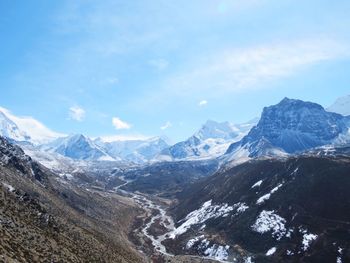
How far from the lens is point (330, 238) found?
128000 mm

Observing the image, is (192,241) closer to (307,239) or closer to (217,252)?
(217,252)

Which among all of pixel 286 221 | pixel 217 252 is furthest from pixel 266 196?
pixel 217 252

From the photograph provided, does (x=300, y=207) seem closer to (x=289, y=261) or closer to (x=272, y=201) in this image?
(x=272, y=201)

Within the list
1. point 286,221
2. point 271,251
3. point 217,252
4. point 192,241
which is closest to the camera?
point 271,251

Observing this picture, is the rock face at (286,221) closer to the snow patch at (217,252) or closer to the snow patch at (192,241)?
the snow patch at (192,241)

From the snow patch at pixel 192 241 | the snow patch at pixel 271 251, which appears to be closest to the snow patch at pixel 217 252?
the snow patch at pixel 192 241

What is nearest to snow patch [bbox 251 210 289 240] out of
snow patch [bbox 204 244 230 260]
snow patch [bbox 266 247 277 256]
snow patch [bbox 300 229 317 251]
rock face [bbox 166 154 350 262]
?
rock face [bbox 166 154 350 262]

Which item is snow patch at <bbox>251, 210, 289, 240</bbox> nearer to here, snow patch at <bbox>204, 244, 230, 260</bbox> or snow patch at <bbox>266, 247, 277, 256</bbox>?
snow patch at <bbox>266, 247, 277, 256</bbox>

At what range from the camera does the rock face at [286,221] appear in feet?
424

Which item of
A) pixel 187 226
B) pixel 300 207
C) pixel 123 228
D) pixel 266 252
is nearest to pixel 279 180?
pixel 300 207

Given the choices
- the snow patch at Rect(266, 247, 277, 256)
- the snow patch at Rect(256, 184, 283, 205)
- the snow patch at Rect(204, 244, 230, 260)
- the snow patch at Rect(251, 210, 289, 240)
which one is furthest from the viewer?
the snow patch at Rect(256, 184, 283, 205)

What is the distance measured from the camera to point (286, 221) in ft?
492

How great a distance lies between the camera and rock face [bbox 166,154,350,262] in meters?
129

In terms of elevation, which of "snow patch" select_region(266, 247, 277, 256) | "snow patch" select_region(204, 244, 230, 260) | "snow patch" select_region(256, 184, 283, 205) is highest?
"snow patch" select_region(256, 184, 283, 205)
